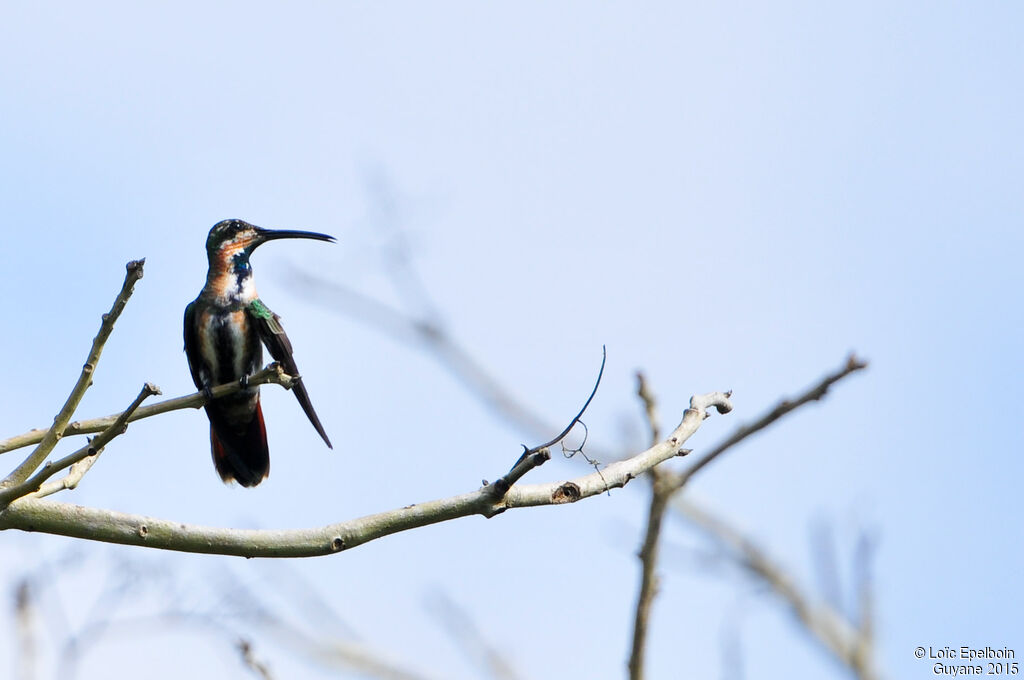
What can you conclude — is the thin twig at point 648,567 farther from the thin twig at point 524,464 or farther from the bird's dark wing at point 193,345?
the bird's dark wing at point 193,345

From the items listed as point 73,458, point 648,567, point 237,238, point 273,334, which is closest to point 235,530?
point 73,458

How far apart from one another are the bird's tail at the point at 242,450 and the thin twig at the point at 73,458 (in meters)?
3.29

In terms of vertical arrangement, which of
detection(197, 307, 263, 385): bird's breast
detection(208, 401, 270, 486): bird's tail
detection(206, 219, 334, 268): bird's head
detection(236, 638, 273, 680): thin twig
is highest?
detection(206, 219, 334, 268): bird's head

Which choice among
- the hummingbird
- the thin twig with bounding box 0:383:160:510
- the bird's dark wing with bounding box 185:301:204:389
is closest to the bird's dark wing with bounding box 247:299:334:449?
the hummingbird

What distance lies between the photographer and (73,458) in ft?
11.3

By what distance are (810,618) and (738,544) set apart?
619 millimetres

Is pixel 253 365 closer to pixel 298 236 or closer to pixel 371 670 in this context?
pixel 298 236

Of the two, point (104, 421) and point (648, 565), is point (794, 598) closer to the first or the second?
point (648, 565)

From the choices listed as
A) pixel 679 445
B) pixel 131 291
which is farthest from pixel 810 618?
pixel 131 291

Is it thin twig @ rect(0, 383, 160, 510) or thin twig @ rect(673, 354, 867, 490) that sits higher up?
thin twig @ rect(673, 354, 867, 490)

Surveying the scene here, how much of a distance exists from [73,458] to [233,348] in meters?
3.20

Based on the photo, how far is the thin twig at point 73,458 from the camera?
3371 millimetres

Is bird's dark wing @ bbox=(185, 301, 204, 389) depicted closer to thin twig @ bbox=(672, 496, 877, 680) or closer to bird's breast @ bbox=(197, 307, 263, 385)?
bird's breast @ bbox=(197, 307, 263, 385)

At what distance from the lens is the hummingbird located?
21.7 feet
